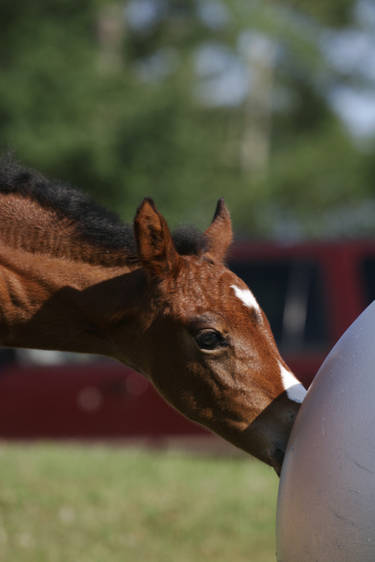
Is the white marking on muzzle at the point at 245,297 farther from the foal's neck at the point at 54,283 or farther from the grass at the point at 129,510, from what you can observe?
the grass at the point at 129,510

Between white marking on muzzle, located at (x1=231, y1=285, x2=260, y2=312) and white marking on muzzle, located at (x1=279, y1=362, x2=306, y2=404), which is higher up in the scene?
white marking on muzzle, located at (x1=231, y1=285, x2=260, y2=312)

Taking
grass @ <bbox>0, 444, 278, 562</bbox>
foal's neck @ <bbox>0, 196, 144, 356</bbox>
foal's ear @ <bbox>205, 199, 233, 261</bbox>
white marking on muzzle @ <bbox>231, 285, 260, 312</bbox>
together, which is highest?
foal's ear @ <bbox>205, 199, 233, 261</bbox>

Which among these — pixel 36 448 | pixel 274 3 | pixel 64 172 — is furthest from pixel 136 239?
pixel 274 3

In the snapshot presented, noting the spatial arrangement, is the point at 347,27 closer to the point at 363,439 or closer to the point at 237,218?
the point at 237,218

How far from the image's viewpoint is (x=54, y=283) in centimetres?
391

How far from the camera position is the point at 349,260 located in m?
8.62

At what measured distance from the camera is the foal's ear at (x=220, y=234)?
3975 mm

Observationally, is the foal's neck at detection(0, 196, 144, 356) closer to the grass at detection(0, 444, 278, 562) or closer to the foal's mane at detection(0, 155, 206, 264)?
the foal's mane at detection(0, 155, 206, 264)

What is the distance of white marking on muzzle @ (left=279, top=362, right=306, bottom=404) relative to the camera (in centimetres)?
350

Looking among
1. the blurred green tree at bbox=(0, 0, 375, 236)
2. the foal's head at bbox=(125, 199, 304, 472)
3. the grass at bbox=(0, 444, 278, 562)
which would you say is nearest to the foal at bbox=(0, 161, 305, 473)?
the foal's head at bbox=(125, 199, 304, 472)

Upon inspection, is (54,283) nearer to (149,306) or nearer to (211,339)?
(149,306)

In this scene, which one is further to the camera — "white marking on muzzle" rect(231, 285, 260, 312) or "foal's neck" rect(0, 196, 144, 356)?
"foal's neck" rect(0, 196, 144, 356)

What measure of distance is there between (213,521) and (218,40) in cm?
1804

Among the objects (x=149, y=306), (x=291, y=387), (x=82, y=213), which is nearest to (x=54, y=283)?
(x=82, y=213)
